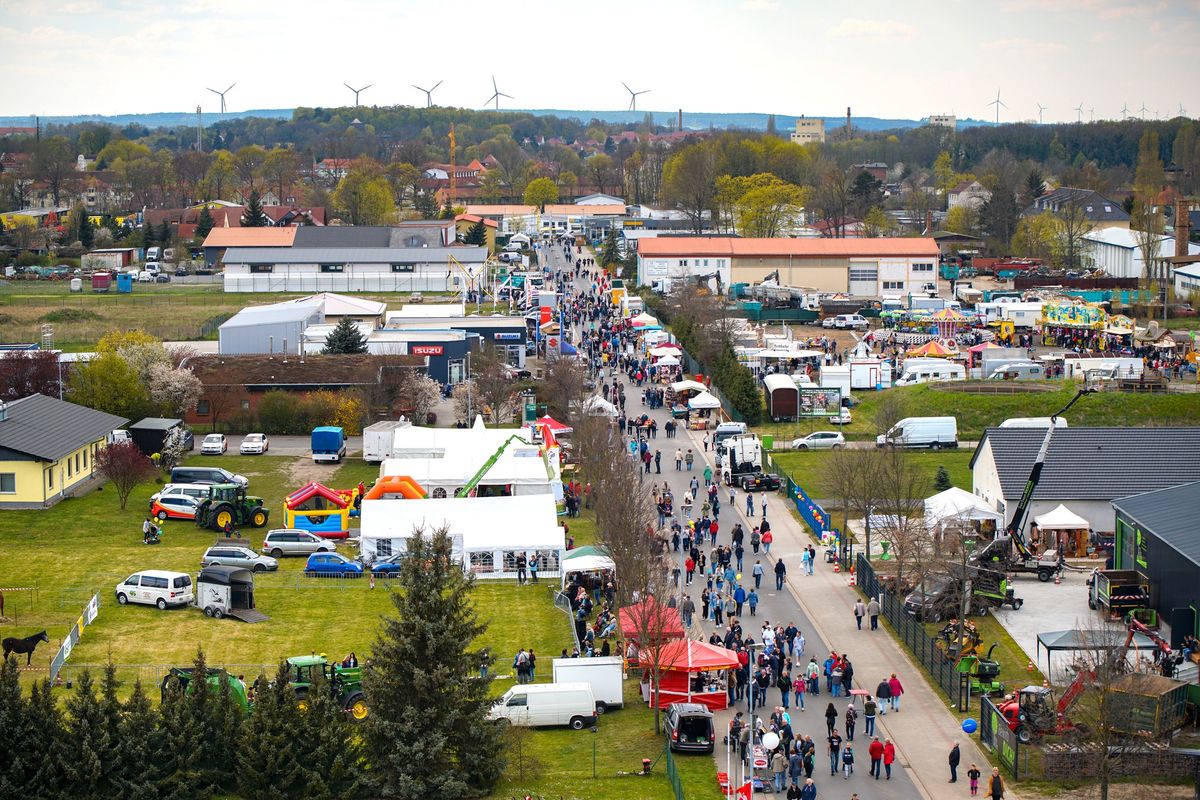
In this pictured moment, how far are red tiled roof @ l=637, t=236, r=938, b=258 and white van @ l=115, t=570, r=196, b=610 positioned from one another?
5761 centimetres

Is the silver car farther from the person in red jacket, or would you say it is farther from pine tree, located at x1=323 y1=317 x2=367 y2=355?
pine tree, located at x1=323 y1=317 x2=367 y2=355

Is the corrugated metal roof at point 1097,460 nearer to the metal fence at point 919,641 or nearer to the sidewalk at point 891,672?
the sidewalk at point 891,672

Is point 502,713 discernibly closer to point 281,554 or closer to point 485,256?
point 281,554

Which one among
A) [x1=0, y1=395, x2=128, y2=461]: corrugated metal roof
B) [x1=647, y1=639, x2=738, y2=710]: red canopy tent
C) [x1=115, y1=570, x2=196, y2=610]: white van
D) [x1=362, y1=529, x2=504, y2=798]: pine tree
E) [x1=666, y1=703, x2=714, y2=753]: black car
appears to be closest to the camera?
[x1=362, y1=529, x2=504, y2=798]: pine tree

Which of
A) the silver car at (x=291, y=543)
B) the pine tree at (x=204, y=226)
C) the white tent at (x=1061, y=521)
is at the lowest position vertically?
the silver car at (x=291, y=543)

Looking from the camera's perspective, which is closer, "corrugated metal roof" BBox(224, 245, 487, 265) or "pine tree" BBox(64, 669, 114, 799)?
"pine tree" BBox(64, 669, 114, 799)

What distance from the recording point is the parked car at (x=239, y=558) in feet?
107

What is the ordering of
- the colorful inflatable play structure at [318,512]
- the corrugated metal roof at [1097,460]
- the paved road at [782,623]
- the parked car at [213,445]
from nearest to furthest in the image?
A: the paved road at [782,623] → the corrugated metal roof at [1097,460] → the colorful inflatable play structure at [318,512] → the parked car at [213,445]

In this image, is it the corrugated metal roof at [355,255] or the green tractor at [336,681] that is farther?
the corrugated metal roof at [355,255]

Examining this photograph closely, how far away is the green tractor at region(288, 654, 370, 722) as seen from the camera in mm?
24141

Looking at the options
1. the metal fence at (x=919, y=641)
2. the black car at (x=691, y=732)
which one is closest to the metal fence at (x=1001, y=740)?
the metal fence at (x=919, y=641)

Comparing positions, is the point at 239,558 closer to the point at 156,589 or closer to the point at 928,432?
the point at 156,589

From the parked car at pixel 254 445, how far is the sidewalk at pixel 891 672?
16.5 metres

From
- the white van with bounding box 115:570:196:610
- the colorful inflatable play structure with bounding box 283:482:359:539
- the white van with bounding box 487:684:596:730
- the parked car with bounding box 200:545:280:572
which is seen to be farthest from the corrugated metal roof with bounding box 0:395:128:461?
the white van with bounding box 487:684:596:730
